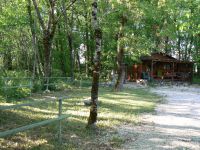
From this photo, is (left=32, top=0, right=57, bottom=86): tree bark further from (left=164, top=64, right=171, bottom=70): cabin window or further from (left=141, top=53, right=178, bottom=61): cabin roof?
(left=164, top=64, right=171, bottom=70): cabin window

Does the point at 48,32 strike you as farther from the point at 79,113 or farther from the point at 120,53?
the point at 79,113

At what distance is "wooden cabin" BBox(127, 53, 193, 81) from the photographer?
42.0 metres

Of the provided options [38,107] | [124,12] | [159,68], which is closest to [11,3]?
[124,12]

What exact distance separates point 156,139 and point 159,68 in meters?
36.2

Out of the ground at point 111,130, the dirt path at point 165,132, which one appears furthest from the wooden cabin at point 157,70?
the ground at point 111,130

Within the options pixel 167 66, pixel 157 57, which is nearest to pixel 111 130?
pixel 157 57

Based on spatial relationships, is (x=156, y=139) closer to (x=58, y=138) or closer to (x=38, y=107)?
(x=58, y=138)

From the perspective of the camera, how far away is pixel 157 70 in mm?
45375

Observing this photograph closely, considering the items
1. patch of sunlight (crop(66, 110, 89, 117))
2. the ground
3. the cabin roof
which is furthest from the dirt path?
the cabin roof

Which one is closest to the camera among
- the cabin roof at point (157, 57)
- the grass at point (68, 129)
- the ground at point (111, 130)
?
the grass at point (68, 129)

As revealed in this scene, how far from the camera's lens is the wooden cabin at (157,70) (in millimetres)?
41984

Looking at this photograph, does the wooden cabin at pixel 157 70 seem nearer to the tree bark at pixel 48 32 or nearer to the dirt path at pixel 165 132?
the tree bark at pixel 48 32

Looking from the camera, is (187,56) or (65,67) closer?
(65,67)

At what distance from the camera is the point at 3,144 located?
26.8 ft
